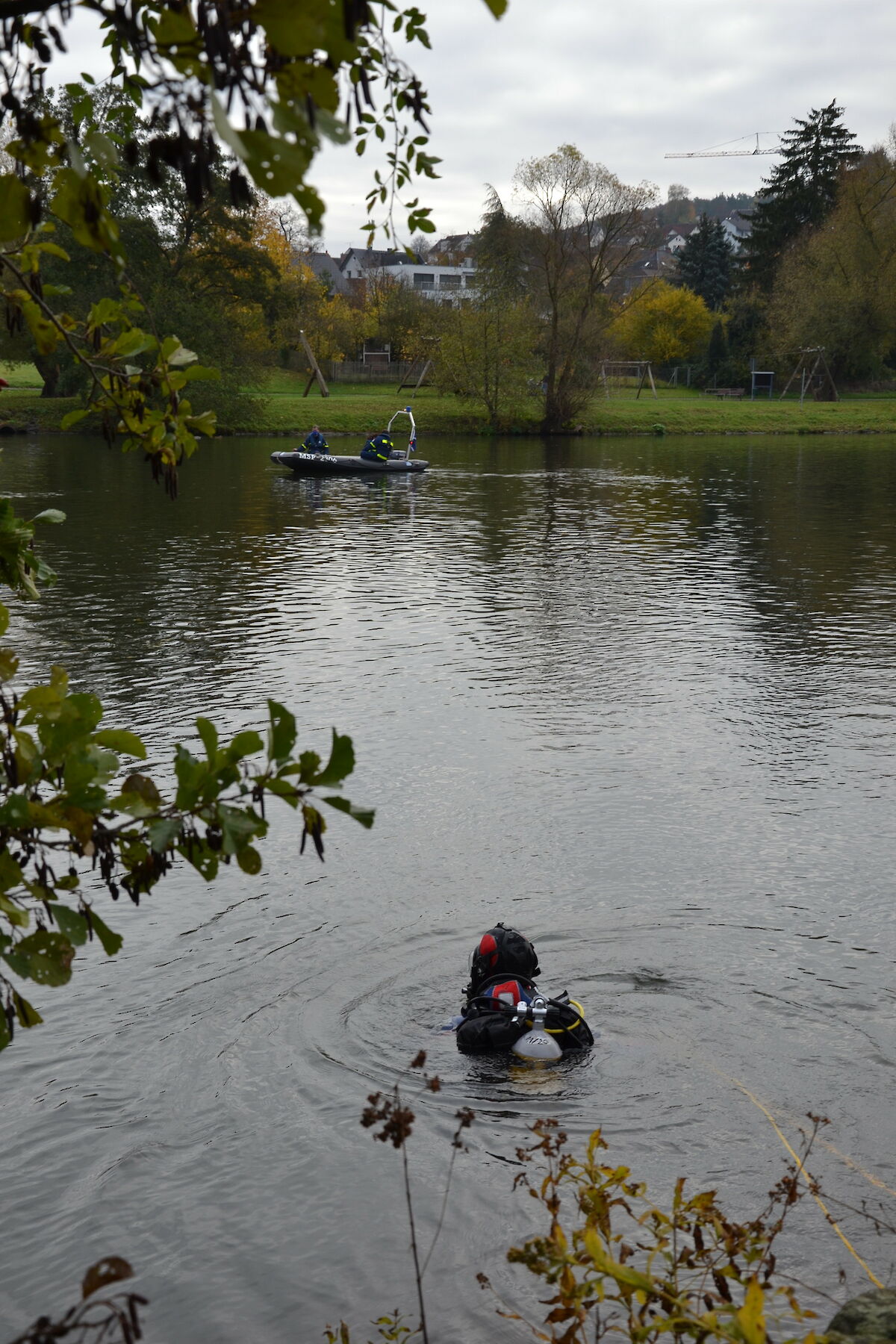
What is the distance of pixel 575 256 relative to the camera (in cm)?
5803

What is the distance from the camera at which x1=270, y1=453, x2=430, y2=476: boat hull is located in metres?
39.2

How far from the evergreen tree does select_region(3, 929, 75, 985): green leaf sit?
9764cm

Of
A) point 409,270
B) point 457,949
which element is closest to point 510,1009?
point 457,949

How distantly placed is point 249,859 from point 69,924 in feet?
1.30

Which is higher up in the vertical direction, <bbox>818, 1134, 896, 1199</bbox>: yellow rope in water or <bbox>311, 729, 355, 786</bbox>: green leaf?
<bbox>311, 729, 355, 786</bbox>: green leaf

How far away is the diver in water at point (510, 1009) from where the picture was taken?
7.01 metres

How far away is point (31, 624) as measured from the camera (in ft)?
60.6

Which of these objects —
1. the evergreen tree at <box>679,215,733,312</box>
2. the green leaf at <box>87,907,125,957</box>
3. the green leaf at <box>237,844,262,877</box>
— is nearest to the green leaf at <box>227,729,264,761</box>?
the green leaf at <box>237,844,262,877</box>

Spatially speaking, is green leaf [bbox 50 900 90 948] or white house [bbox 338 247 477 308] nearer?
green leaf [bbox 50 900 90 948]

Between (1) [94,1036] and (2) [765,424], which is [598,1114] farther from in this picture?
(2) [765,424]

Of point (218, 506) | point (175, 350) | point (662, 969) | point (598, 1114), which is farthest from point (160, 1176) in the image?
point (218, 506)

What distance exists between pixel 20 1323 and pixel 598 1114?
9.77 ft

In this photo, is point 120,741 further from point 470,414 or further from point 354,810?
point 470,414

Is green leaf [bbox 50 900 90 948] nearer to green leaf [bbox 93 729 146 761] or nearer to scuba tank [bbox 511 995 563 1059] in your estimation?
green leaf [bbox 93 729 146 761]
